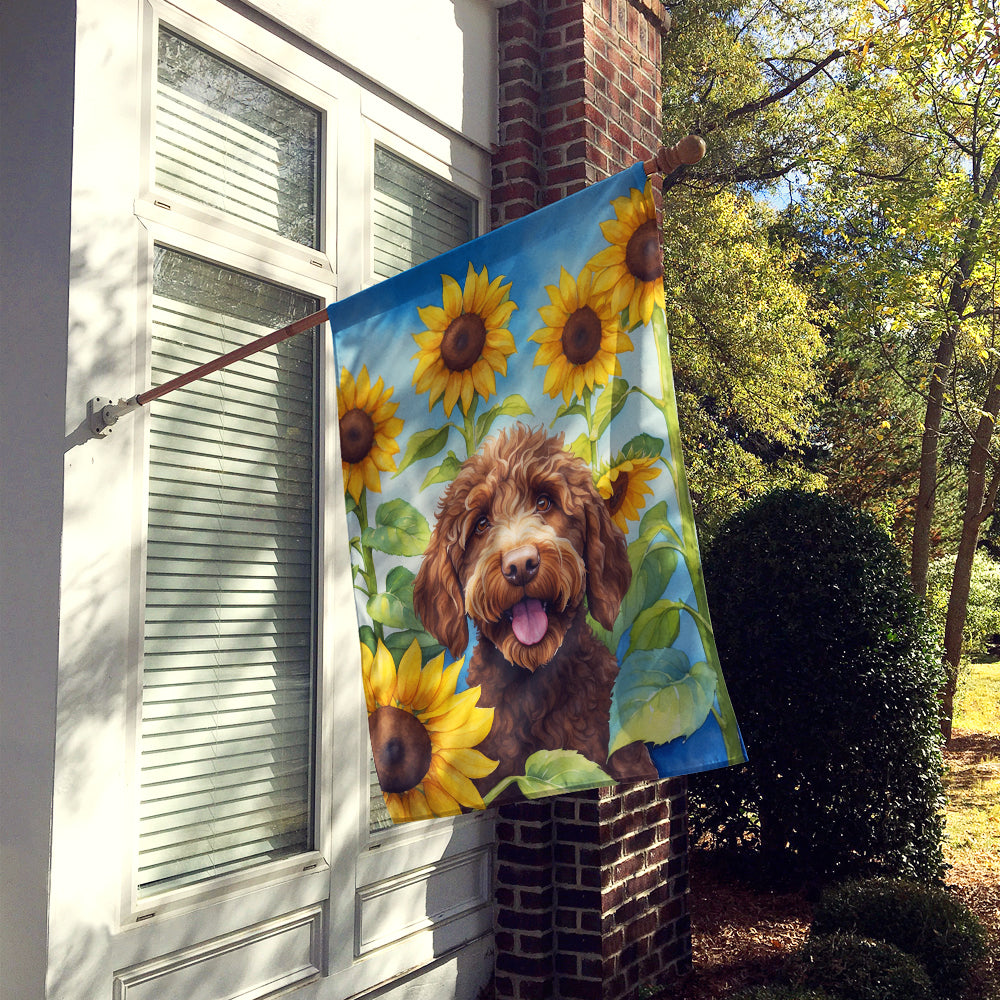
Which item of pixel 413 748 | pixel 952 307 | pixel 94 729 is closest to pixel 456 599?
pixel 413 748

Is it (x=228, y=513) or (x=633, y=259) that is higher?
(x=633, y=259)

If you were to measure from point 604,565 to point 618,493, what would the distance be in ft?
0.59

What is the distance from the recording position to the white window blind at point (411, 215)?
155 inches

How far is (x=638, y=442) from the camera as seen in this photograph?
7.91 feet

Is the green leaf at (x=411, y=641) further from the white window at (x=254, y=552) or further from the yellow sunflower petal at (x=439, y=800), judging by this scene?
the white window at (x=254, y=552)

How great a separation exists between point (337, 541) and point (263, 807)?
0.95m

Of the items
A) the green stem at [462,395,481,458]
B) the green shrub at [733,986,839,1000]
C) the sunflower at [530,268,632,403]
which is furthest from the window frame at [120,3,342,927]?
the green shrub at [733,986,839,1000]

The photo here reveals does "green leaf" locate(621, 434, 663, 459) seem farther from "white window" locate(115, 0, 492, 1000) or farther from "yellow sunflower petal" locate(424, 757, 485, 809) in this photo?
"white window" locate(115, 0, 492, 1000)

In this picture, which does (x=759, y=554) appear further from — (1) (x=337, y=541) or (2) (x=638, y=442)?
(2) (x=638, y=442)

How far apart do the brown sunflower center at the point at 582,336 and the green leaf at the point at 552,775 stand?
0.97 metres

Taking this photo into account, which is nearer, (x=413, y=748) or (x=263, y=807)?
(x=413, y=748)

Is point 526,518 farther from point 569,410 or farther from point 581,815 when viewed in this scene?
point 581,815

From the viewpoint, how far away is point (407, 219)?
4090 millimetres

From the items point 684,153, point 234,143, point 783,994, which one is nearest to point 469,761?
point 684,153
